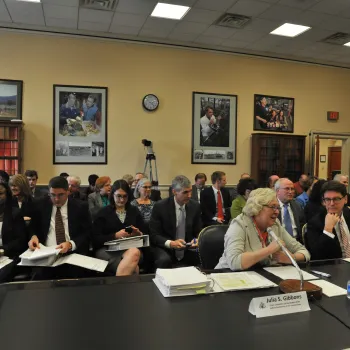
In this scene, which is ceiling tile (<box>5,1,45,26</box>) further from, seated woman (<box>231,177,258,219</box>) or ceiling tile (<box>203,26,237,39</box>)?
seated woman (<box>231,177,258,219</box>)

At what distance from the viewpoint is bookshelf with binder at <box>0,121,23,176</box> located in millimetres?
6172

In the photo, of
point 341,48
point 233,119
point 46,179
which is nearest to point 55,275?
point 46,179

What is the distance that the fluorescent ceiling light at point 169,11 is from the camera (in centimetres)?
570

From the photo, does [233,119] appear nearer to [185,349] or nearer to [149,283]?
[149,283]

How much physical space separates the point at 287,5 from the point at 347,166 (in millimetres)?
4945

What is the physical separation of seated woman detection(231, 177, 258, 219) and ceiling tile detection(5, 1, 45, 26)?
4.46 m

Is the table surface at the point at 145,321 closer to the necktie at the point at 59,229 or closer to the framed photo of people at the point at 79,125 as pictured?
the necktie at the point at 59,229

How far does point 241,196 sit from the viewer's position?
4.29m

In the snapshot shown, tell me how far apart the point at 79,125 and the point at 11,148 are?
1.33 meters

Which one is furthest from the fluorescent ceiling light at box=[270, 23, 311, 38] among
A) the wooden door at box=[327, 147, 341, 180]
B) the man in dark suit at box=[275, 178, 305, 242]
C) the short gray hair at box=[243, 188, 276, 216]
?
the short gray hair at box=[243, 188, 276, 216]

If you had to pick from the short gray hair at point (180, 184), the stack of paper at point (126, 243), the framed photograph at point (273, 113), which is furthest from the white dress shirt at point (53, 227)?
the framed photograph at point (273, 113)

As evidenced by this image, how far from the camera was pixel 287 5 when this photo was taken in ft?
18.4

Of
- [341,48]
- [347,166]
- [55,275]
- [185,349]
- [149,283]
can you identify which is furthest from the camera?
[347,166]

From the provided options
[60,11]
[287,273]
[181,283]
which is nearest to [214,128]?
[60,11]
